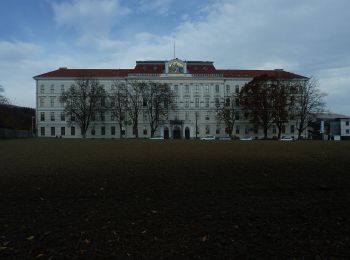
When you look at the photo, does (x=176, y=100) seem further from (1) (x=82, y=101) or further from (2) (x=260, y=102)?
(2) (x=260, y=102)

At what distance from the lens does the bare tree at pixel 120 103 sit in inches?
3691

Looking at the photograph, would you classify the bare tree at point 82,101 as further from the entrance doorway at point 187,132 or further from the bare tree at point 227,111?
the bare tree at point 227,111

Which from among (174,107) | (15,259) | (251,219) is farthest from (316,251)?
(174,107)

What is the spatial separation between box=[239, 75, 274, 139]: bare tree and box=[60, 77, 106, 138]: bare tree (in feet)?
114

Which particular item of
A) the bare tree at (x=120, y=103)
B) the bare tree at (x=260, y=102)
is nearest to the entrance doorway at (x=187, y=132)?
the bare tree at (x=120, y=103)

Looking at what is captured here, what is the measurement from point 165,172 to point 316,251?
802 cm

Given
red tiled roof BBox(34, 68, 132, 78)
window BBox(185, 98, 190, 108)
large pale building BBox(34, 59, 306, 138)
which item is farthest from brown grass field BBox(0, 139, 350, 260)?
red tiled roof BBox(34, 68, 132, 78)

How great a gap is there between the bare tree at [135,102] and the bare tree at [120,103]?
1297mm

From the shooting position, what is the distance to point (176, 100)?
4048 inches

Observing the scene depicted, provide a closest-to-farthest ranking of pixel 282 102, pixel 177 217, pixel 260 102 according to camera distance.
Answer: pixel 177 217, pixel 282 102, pixel 260 102

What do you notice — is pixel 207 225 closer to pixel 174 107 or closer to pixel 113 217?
pixel 113 217

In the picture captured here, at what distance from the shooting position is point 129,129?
102 metres

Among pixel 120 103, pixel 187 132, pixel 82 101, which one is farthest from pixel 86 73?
pixel 187 132

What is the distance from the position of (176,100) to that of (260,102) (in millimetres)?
27055
